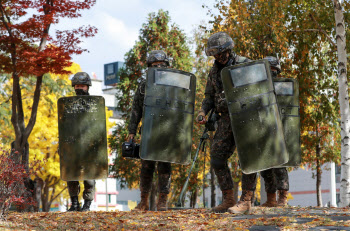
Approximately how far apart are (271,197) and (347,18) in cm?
750

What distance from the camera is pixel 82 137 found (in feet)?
32.7

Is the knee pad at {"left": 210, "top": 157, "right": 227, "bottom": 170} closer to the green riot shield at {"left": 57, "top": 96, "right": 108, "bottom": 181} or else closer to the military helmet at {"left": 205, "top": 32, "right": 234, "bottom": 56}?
the military helmet at {"left": 205, "top": 32, "right": 234, "bottom": 56}

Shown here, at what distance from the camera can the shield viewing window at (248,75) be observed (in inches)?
283

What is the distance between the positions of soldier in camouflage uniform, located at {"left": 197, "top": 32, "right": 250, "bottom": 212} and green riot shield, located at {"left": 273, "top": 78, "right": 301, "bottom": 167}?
163 cm

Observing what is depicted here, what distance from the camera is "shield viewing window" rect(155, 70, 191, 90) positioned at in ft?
27.7

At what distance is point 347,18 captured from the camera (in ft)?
49.2

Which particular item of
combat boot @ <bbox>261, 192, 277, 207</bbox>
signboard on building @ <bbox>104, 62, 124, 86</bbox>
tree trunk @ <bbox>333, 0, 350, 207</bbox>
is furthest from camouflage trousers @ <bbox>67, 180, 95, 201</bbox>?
signboard on building @ <bbox>104, 62, 124, 86</bbox>

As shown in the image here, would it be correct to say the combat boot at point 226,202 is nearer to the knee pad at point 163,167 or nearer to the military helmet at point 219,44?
the knee pad at point 163,167

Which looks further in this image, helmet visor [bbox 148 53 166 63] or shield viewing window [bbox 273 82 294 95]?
shield viewing window [bbox 273 82 294 95]

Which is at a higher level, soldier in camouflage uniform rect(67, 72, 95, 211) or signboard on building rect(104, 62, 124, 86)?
signboard on building rect(104, 62, 124, 86)

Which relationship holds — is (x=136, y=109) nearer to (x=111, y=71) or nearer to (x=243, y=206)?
(x=243, y=206)

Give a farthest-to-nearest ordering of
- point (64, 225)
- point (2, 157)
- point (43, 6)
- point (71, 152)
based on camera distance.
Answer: point (43, 6)
point (71, 152)
point (2, 157)
point (64, 225)

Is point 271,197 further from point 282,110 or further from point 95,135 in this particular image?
point 95,135

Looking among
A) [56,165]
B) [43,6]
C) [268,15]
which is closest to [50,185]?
[56,165]
